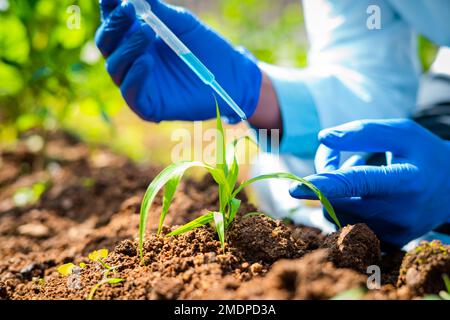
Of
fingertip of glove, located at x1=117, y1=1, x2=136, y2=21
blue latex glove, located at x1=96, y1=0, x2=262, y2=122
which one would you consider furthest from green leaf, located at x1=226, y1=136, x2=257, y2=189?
fingertip of glove, located at x1=117, y1=1, x2=136, y2=21

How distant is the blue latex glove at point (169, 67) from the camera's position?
4.61ft

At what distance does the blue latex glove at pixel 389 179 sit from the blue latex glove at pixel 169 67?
0.36 meters

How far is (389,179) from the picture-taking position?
1166 mm

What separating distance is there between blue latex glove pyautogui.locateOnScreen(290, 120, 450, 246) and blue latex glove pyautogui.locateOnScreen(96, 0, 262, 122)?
0.36 meters

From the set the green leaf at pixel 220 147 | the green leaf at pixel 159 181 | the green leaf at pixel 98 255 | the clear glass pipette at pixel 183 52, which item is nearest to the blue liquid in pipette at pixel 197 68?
the clear glass pipette at pixel 183 52

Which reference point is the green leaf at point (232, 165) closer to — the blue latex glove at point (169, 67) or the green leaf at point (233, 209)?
the green leaf at point (233, 209)

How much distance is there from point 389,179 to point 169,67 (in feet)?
2.38

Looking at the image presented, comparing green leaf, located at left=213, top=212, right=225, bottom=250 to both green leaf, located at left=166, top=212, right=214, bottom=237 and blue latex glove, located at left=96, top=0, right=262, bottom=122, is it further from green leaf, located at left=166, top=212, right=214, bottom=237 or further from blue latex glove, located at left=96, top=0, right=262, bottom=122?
blue latex glove, located at left=96, top=0, right=262, bottom=122

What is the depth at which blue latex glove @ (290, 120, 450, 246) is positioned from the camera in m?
1.12

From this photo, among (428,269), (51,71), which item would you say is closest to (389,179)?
(428,269)

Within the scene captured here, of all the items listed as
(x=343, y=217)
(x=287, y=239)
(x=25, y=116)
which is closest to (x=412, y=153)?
(x=343, y=217)

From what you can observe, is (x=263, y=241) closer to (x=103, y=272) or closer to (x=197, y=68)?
(x=103, y=272)

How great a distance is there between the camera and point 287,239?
41.8 inches
